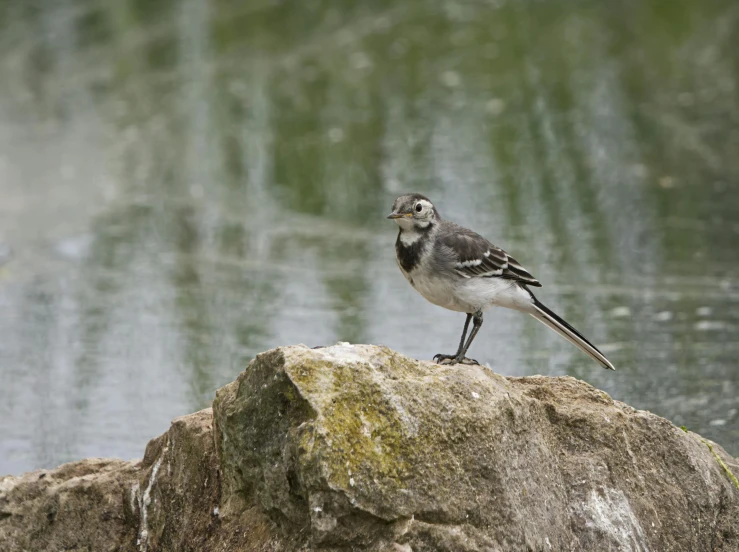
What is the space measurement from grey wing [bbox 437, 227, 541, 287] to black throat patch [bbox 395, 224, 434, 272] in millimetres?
114

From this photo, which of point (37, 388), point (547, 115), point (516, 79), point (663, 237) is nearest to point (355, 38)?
point (516, 79)

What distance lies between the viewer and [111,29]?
28.1 meters

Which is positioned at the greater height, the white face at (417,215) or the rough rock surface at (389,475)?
the white face at (417,215)

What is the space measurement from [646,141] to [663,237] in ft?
13.7

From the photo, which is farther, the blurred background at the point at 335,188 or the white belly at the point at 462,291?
the blurred background at the point at 335,188

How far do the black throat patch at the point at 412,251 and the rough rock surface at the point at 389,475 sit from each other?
1.13m

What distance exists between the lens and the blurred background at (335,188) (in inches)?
522

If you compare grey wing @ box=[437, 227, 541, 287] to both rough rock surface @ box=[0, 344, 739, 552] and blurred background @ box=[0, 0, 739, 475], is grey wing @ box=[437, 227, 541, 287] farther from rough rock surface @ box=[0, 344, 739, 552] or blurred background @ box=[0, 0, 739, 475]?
blurred background @ box=[0, 0, 739, 475]

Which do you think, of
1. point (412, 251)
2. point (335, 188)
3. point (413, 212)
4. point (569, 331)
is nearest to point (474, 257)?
point (412, 251)

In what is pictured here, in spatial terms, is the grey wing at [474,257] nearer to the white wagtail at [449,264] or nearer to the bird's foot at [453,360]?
the white wagtail at [449,264]

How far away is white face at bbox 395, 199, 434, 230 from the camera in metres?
8.25

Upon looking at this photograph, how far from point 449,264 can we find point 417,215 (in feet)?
1.49

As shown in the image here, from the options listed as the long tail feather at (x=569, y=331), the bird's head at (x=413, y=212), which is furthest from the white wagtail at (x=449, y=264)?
the long tail feather at (x=569, y=331)

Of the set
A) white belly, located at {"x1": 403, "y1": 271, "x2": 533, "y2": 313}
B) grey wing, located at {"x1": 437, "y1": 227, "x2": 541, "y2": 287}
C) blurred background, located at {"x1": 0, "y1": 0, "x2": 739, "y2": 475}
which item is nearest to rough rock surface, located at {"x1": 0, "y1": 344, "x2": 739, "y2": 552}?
white belly, located at {"x1": 403, "y1": 271, "x2": 533, "y2": 313}
